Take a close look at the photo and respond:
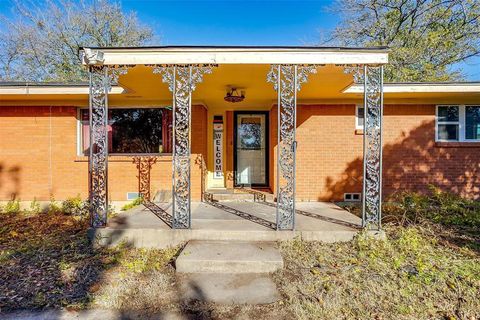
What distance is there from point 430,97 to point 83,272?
8.59 m

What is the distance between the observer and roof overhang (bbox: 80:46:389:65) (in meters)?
4.61

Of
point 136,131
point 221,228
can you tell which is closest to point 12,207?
point 136,131

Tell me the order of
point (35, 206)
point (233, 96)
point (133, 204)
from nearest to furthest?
point (233, 96), point (133, 204), point (35, 206)

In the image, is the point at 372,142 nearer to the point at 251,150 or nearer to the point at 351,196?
the point at 351,196

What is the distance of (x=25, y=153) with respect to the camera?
7.96 meters

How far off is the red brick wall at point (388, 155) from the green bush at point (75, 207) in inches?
220

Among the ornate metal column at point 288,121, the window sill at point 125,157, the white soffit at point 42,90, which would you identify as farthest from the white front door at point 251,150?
the white soffit at point 42,90

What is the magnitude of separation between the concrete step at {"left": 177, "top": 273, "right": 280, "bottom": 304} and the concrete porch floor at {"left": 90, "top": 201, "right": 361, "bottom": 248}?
0.95 meters

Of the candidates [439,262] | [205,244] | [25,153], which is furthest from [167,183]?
[439,262]

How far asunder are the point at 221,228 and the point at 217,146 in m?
4.16

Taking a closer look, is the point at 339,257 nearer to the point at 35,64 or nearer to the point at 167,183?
the point at 167,183

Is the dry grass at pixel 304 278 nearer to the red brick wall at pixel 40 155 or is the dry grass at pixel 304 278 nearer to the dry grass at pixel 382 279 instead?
the dry grass at pixel 382 279

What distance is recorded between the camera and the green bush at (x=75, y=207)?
728 centimetres

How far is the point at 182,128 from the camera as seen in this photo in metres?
4.97
